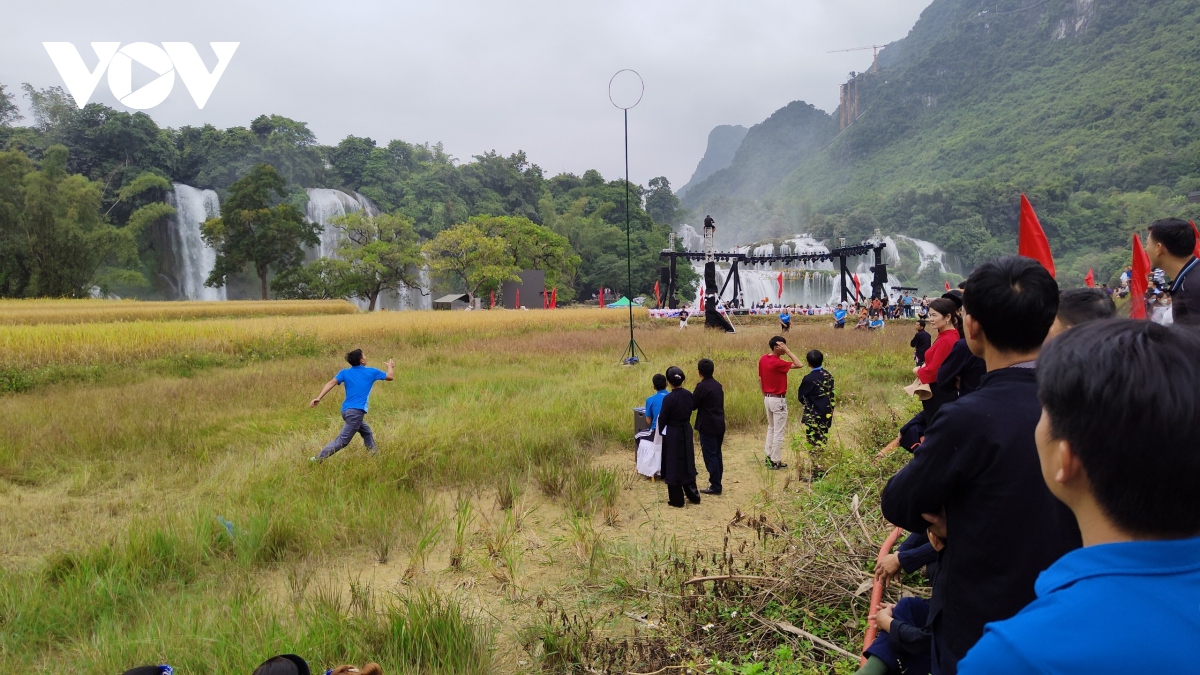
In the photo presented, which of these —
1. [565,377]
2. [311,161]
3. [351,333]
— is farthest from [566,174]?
[565,377]

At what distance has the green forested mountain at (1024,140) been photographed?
6638 cm

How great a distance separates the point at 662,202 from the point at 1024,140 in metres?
52.9

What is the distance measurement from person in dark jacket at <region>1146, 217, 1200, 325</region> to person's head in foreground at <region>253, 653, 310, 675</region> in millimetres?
5154

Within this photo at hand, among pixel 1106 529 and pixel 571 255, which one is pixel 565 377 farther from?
pixel 571 255

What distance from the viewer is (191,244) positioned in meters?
49.0

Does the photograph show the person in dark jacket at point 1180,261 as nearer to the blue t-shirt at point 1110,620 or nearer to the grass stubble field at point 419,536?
the grass stubble field at point 419,536

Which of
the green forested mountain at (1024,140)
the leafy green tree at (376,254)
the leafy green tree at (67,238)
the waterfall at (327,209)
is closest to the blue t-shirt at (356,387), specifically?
the leafy green tree at (67,238)

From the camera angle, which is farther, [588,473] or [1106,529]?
[588,473]

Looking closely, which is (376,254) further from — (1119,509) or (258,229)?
(1119,509)

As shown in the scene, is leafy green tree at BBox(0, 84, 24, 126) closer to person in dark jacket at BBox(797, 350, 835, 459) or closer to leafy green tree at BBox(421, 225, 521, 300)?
leafy green tree at BBox(421, 225, 521, 300)

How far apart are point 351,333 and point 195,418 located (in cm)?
1109

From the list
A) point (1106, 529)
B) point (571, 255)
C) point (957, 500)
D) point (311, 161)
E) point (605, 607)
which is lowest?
point (605, 607)

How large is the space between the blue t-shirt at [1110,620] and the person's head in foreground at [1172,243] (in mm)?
4229

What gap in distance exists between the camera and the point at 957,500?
1688 millimetres
